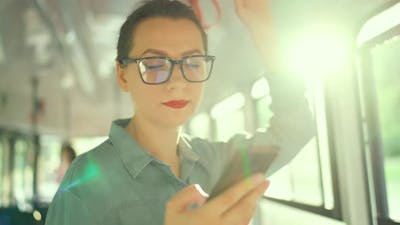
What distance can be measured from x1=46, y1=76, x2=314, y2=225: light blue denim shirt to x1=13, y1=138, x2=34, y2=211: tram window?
21.0 ft

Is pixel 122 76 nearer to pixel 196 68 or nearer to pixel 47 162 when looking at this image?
pixel 196 68

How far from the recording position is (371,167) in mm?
1790

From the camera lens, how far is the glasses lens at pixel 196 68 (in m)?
0.66

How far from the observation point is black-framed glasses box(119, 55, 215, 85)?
648 millimetres

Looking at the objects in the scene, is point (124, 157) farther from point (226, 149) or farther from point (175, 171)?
point (226, 149)

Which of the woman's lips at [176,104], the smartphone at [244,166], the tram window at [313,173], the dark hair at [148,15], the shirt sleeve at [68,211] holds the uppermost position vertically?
the dark hair at [148,15]

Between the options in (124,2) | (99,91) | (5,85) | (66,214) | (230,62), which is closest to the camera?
(66,214)

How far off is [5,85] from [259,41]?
20.2 ft

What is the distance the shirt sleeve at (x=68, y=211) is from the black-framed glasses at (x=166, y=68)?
0.20 m

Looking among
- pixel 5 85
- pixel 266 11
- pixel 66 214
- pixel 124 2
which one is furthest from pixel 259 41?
pixel 5 85

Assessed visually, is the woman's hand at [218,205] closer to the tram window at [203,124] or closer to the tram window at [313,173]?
the tram window at [313,173]

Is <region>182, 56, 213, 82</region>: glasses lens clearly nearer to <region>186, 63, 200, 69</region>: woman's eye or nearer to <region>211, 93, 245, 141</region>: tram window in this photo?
<region>186, 63, 200, 69</region>: woman's eye

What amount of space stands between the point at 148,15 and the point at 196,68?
0.14m

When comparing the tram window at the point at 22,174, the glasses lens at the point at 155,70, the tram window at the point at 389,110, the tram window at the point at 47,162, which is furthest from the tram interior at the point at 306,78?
the tram window at the point at 47,162
